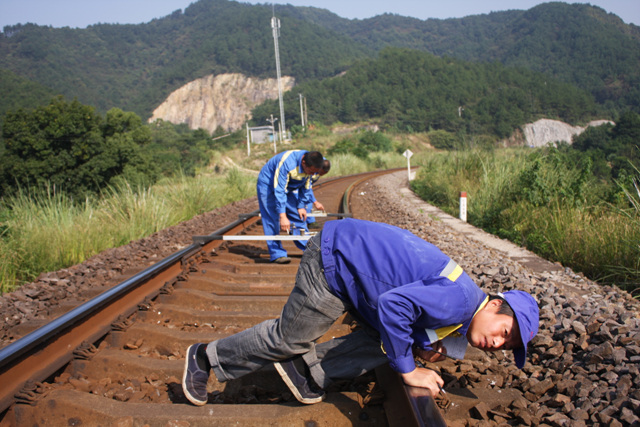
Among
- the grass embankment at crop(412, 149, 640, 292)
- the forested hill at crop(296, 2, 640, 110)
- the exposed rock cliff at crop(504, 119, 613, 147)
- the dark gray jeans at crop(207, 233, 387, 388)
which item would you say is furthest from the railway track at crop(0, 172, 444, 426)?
the forested hill at crop(296, 2, 640, 110)

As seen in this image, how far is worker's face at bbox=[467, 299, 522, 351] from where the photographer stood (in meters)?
2.09

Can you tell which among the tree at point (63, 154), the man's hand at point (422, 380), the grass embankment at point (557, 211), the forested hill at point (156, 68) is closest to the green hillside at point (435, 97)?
the forested hill at point (156, 68)

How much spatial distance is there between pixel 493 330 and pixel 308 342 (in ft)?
2.97

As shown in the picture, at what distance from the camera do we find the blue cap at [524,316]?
204cm

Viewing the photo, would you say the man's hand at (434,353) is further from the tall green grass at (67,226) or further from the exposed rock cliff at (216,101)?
the exposed rock cliff at (216,101)

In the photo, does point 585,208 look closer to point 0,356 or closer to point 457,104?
point 0,356

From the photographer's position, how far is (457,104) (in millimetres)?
92688

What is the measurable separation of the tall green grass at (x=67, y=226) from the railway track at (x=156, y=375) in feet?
7.69

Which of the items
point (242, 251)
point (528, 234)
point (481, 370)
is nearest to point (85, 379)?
point (481, 370)

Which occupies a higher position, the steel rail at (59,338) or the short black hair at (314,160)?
the short black hair at (314,160)

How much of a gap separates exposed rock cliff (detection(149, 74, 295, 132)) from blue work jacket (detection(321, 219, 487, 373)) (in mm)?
138656

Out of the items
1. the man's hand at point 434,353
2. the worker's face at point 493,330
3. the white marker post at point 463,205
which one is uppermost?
the worker's face at point 493,330

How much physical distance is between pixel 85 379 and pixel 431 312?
213cm

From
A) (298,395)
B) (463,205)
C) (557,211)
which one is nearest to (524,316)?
(298,395)
